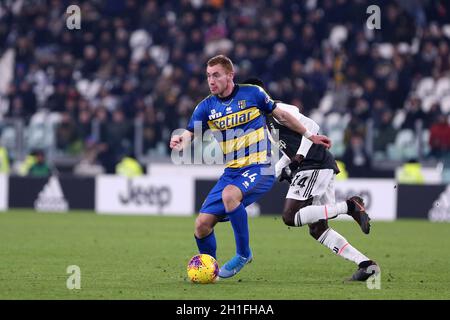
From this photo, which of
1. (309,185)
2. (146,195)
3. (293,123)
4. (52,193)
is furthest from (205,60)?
(293,123)

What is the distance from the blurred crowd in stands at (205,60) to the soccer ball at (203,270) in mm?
12981

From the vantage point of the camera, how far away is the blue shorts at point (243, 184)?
32.6 feet

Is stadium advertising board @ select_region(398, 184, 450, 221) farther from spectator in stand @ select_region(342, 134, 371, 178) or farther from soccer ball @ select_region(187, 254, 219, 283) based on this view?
soccer ball @ select_region(187, 254, 219, 283)

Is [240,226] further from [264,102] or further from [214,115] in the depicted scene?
[264,102]

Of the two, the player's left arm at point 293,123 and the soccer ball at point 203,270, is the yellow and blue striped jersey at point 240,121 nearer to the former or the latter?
the player's left arm at point 293,123

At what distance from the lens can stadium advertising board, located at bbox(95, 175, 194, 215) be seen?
22312mm

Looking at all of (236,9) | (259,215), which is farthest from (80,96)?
(259,215)

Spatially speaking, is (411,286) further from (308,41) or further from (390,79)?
(308,41)

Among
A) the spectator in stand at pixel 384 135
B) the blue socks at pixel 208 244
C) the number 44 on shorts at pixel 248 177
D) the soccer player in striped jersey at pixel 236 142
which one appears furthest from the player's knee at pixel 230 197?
the spectator in stand at pixel 384 135

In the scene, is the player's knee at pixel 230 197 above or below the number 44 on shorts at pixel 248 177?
below

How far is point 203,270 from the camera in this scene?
9.69 m

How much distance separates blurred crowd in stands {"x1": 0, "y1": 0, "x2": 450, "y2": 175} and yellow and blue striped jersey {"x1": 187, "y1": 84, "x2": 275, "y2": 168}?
41.2 ft

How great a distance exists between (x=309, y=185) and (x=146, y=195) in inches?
483

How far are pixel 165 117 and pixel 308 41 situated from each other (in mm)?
4267
